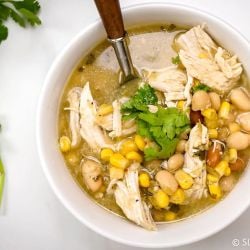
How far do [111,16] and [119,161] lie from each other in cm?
54

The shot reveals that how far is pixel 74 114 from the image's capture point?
6.40ft

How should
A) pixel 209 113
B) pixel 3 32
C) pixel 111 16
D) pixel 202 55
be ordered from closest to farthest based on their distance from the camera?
pixel 111 16, pixel 209 113, pixel 202 55, pixel 3 32

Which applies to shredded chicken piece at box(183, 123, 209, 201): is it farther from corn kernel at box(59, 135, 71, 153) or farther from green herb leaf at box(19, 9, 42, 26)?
green herb leaf at box(19, 9, 42, 26)

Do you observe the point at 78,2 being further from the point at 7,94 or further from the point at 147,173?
the point at 147,173

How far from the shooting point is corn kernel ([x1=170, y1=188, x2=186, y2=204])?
1.85 m

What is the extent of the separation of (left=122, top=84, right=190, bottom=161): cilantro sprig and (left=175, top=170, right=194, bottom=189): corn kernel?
0.26 feet

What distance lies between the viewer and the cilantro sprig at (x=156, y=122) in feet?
5.90

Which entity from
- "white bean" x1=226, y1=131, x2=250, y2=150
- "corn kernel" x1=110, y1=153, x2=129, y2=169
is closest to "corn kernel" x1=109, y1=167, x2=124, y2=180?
"corn kernel" x1=110, y1=153, x2=129, y2=169

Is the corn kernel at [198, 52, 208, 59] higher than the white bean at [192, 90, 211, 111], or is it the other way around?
the corn kernel at [198, 52, 208, 59]


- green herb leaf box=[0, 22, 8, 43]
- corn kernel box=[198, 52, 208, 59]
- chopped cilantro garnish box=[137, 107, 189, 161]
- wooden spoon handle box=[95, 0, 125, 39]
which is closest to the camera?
wooden spoon handle box=[95, 0, 125, 39]

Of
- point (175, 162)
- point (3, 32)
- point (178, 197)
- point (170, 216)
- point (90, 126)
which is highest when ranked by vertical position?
point (3, 32)

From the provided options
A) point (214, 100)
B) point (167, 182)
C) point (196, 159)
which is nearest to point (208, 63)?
point (214, 100)

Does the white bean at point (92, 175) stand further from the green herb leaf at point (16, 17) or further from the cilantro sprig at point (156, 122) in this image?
the green herb leaf at point (16, 17)

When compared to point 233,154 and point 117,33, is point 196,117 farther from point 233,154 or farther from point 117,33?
point 117,33
